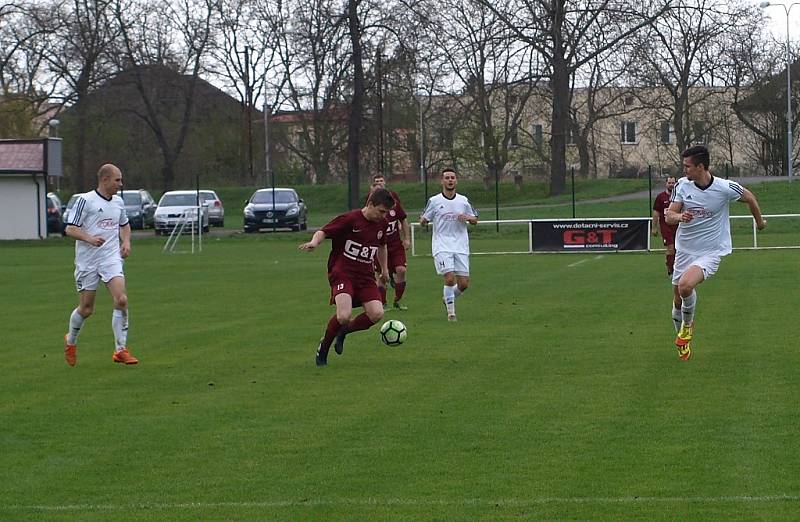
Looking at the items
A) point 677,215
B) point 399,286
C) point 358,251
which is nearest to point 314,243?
point 358,251

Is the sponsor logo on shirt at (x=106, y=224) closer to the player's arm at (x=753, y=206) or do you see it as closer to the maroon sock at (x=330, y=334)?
the maroon sock at (x=330, y=334)

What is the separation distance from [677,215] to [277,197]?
34440 millimetres

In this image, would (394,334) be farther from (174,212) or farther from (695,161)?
(174,212)

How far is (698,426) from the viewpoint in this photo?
8.31m

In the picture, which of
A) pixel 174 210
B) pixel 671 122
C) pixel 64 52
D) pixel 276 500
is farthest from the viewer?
pixel 671 122

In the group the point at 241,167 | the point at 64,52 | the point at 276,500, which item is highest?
the point at 64,52

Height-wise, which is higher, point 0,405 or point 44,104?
point 44,104

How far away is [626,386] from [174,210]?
36.6m

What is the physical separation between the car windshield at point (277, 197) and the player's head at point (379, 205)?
3337 centimetres

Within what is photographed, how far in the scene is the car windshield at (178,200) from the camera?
46209mm

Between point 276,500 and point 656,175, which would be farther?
point 656,175

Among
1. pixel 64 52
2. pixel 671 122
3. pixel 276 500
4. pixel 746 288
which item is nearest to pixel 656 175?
pixel 671 122

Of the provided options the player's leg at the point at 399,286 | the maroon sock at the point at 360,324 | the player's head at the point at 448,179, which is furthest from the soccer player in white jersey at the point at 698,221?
the player's leg at the point at 399,286

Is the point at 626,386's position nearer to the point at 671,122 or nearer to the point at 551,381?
the point at 551,381
